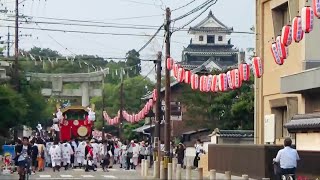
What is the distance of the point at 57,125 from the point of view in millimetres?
56281

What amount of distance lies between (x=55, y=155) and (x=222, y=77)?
1362cm

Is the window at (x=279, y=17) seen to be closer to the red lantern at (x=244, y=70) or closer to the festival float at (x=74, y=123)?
the red lantern at (x=244, y=70)

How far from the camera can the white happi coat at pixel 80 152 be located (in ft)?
151

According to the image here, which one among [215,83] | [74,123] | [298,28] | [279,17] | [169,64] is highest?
[279,17]

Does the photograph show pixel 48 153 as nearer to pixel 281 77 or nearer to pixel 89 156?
pixel 89 156

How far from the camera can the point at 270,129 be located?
36250mm

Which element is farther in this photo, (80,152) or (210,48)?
(210,48)

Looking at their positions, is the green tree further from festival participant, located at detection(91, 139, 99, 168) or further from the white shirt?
the white shirt

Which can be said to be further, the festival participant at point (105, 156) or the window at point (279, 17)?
the festival participant at point (105, 156)

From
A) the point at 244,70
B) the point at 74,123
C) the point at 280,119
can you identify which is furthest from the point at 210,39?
the point at 244,70

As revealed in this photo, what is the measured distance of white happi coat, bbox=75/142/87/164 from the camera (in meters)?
46.1

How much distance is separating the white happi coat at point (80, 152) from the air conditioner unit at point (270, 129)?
1281 cm

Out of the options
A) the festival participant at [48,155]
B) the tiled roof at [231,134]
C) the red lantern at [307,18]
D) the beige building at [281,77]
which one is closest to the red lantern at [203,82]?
the beige building at [281,77]

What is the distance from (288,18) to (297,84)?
6681 mm
